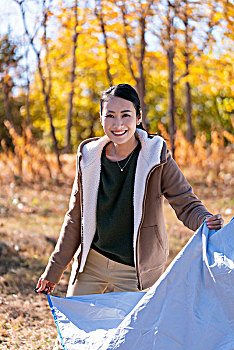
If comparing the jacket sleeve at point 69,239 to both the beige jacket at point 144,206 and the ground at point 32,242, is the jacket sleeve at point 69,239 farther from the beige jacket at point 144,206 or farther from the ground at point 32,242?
the ground at point 32,242

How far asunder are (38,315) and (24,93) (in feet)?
39.0

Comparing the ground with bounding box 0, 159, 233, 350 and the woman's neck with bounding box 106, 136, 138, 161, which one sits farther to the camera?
the ground with bounding box 0, 159, 233, 350

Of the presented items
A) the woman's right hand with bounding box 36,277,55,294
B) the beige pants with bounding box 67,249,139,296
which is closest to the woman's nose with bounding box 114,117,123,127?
the beige pants with bounding box 67,249,139,296

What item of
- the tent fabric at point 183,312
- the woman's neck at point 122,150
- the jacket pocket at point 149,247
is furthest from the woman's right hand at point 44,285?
the woman's neck at point 122,150

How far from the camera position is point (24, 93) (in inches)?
592

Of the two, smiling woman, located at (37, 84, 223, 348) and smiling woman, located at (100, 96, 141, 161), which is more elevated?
smiling woman, located at (100, 96, 141, 161)

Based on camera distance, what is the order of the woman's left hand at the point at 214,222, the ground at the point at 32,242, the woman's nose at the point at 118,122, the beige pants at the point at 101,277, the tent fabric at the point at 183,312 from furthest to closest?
the ground at the point at 32,242
the beige pants at the point at 101,277
the woman's nose at the point at 118,122
the woman's left hand at the point at 214,222
the tent fabric at the point at 183,312

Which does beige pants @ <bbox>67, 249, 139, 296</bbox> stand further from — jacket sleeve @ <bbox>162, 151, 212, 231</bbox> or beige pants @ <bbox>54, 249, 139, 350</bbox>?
jacket sleeve @ <bbox>162, 151, 212, 231</bbox>

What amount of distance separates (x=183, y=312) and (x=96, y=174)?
825mm

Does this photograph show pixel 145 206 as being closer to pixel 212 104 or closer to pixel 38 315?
pixel 38 315

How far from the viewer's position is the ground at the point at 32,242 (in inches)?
141

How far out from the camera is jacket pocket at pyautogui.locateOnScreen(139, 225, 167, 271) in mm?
2541

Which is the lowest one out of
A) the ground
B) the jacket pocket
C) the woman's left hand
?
the ground

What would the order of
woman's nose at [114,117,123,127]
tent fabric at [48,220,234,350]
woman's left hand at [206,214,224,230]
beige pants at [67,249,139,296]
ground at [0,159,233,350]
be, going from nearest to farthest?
tent fabric at [48,220,234,350] < woman's left hand at [206,214,224,230] < woman's nose at [114,117,123,127] < beige pants at [67,249,139,296] < ground at [0,159,233,350]
